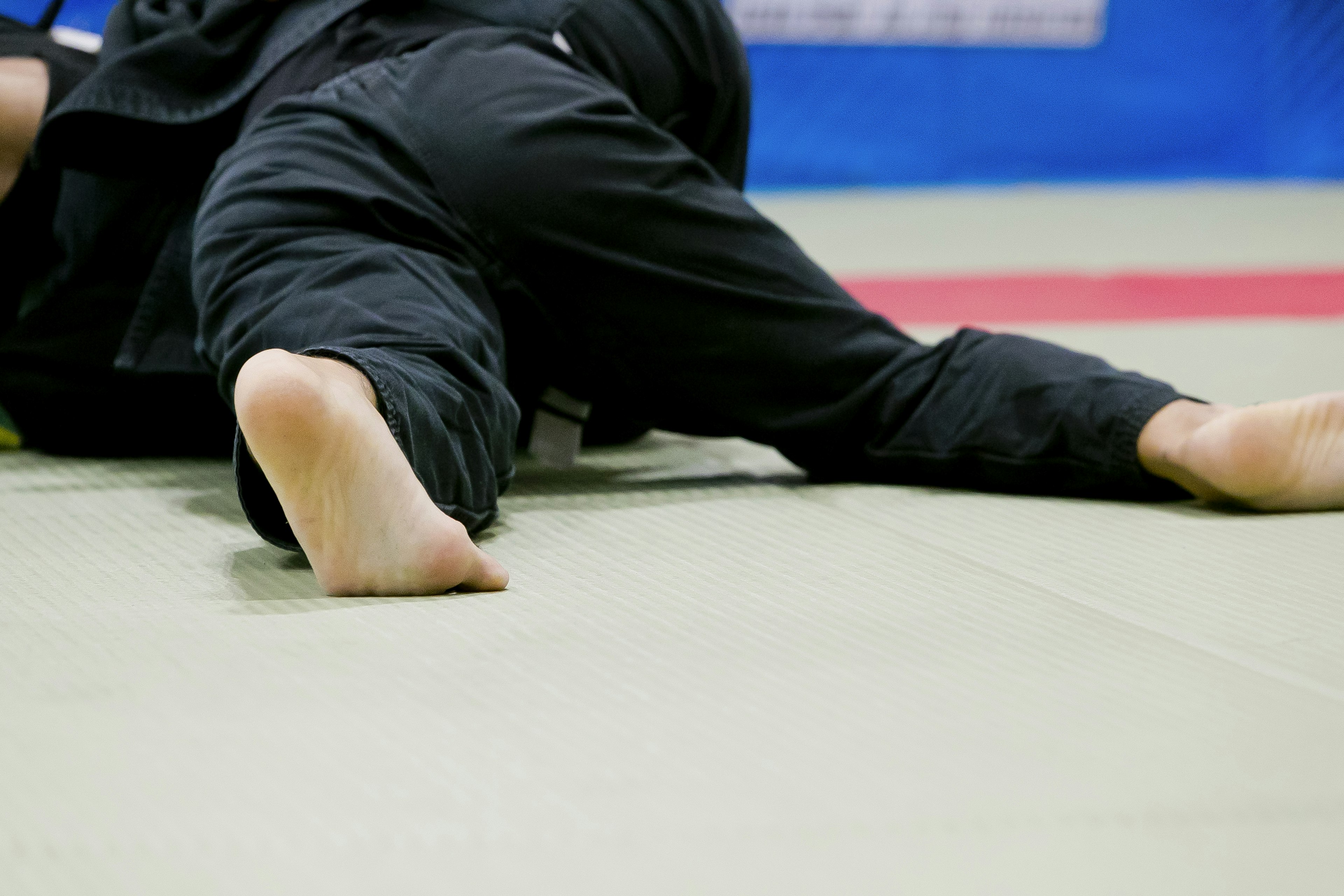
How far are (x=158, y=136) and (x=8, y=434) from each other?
0.96ft

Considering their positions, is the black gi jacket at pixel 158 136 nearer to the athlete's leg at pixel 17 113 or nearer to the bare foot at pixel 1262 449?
the athlete's leg at pixel 17 113

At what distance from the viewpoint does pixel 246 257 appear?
0.93m

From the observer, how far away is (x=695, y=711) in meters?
0.62

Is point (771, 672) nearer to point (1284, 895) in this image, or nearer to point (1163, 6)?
point (1284, 895)

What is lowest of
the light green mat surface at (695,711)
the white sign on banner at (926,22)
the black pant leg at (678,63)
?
the light green mat surface at (695,711)

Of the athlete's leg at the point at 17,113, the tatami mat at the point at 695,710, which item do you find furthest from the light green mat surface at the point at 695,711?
the athlete's leg at the point at 17,113

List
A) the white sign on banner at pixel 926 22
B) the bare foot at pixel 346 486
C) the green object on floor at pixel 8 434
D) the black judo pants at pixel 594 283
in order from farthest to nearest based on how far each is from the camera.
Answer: the white sign on banner at pixel 926 22 → the green object on floor at pixel 8 434 → the black judo pants at pixel 594 283 → the bare foot at pixel 346 486

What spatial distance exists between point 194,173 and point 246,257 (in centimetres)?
24

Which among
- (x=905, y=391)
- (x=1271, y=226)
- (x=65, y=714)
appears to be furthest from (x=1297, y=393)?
(x=1271, y=226)

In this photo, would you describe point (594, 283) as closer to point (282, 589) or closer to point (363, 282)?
point (363, 282)

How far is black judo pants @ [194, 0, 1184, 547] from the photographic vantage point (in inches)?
36.7

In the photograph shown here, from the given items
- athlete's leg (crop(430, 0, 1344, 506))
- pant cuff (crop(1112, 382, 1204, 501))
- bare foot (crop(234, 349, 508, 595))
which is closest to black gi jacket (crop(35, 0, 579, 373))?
athlete's leg (crop(430, 0, 1344, 506))

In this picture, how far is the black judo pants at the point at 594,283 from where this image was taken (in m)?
0.93

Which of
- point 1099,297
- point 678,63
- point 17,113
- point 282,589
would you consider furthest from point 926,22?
point 282,589
